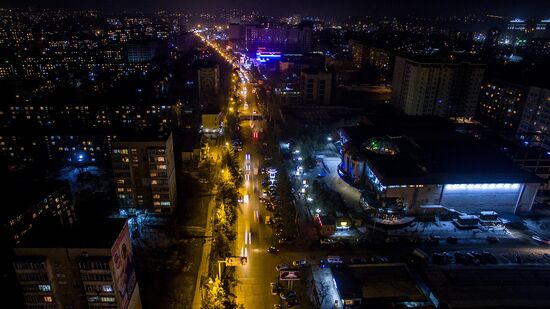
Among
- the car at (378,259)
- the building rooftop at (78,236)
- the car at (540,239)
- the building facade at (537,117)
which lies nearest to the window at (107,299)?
the building rooftop at (78,236)

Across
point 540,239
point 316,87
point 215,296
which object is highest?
point 316,87

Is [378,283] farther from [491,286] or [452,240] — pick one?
[452,240]

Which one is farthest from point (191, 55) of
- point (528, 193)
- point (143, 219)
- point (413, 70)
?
point (528, 193)

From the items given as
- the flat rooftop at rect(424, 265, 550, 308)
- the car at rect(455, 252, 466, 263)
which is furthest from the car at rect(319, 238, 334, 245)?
the car at rect(455, 252, 466, 263)

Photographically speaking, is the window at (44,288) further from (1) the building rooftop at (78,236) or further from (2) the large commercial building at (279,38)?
(2) the large commercial building at (279,38)

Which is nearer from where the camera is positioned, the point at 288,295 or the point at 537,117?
the point at 288,295

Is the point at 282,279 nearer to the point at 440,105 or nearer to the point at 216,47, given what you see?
the point at 440,105

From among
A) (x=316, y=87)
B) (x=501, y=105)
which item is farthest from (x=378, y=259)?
(x=501, y=105)
